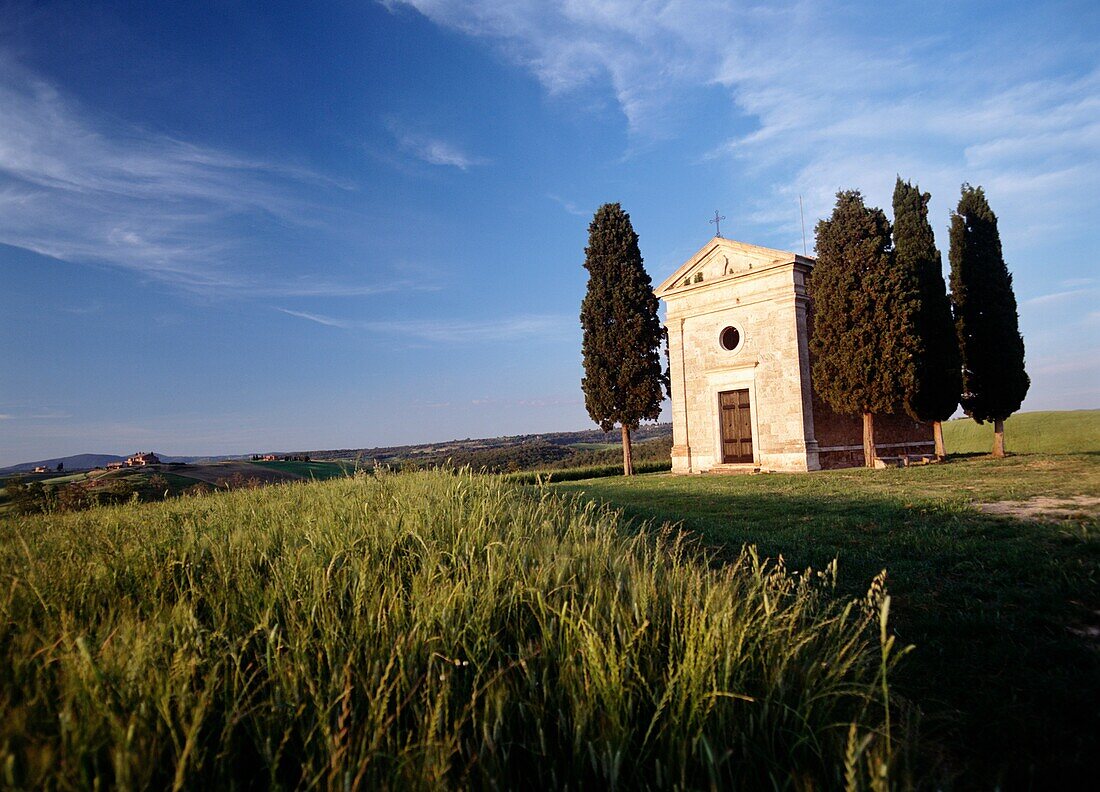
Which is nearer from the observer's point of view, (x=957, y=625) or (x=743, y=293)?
(x=957, y=625)

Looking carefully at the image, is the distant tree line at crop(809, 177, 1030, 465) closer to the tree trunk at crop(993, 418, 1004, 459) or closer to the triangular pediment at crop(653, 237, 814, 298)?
the tree trunk at crop(993, 418, 1004, 459)

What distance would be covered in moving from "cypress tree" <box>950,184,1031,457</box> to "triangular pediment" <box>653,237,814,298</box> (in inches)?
224

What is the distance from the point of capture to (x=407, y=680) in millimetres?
2385

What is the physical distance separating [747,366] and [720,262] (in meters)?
4.26

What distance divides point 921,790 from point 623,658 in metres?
1.56

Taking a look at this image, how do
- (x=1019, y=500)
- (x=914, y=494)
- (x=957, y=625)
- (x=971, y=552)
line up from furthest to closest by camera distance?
(x=914, y=494), (x=1019, y=500), (x=971, y=552), (x=957, y=625)

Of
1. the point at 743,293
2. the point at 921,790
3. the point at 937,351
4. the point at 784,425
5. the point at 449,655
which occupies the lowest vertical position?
the point at 921,790

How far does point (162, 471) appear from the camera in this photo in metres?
15.7

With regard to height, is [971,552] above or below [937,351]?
below

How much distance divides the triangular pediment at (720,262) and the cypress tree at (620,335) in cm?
146

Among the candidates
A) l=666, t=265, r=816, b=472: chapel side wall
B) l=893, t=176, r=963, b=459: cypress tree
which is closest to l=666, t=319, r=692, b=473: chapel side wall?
l=666, t=265, r=816, b=472: chapel side wall

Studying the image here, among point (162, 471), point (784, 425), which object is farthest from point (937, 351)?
point (162, 471)

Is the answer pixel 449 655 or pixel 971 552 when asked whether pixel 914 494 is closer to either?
pixel 971 552

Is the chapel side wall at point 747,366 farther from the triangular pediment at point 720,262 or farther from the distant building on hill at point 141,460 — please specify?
the distant building on hill at point 141,460
